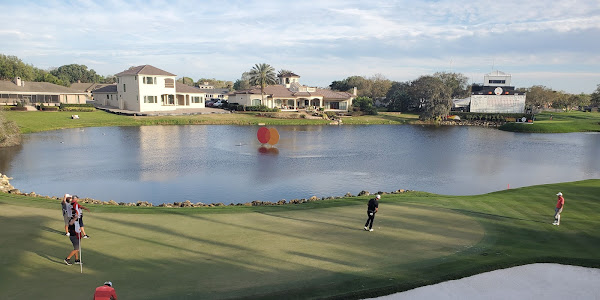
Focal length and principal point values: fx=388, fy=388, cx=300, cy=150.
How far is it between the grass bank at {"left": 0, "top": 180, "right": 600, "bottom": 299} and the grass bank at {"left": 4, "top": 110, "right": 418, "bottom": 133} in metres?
54.0

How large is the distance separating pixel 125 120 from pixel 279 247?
6891 centimetres

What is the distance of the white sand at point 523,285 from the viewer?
36.2 feet

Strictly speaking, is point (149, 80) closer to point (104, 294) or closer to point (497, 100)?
point (104, 294)

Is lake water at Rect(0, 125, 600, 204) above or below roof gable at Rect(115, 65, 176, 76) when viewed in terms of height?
below

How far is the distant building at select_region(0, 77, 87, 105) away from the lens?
8294 cm

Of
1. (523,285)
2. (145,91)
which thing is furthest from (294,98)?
(523,285)

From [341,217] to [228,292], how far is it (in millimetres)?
8933

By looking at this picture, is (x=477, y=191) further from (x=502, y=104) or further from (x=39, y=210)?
(x=502, y=104)

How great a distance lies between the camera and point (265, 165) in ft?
127

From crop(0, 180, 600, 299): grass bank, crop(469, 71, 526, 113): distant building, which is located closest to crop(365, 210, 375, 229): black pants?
crop(0, 180, 600, 299): grass bank

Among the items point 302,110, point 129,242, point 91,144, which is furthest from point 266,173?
point 302,110

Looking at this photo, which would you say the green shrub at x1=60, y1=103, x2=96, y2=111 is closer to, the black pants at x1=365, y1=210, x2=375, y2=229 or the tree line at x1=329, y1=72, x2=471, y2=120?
the tree line at x1=329, y1=72, x2=471, y2=120

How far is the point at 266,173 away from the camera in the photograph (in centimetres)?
3503

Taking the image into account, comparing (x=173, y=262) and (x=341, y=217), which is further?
(x=341, y=217)
